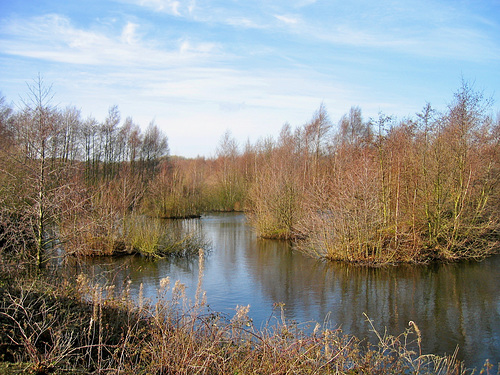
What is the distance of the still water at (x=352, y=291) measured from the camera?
32.4 ft

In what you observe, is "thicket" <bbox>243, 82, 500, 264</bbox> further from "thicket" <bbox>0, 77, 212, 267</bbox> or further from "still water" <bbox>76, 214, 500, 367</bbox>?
"thicket" <bbox>0, 77, 212, 267</bbox>

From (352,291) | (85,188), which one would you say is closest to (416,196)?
(352,291)

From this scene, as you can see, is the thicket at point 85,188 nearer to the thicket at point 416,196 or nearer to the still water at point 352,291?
the still water at point 352,291

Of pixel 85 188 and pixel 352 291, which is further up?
pixel 85 188

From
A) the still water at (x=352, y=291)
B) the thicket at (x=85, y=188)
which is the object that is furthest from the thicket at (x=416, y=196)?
the thicket at (x=85, y=188)

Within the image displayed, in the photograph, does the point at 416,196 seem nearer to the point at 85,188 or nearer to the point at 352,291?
the point at 352,291

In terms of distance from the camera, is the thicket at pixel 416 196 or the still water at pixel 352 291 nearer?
the still water at pixel 352 291

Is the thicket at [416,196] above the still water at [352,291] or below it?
above

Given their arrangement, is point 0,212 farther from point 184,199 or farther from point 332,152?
point 332,152

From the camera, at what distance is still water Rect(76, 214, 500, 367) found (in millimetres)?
9863

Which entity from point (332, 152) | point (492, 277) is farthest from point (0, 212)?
point (332, 152)

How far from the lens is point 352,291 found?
1341cm

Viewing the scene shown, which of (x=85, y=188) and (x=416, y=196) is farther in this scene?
(x=416, y=196)

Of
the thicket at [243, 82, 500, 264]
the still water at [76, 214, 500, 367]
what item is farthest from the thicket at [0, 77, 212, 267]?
the thicket at [243, 82, 500, 264]
